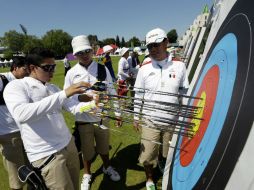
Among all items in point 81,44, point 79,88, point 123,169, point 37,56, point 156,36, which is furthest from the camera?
point 123,169

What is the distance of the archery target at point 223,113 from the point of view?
1200mm

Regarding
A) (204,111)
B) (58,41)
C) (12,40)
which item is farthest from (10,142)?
(12,40)

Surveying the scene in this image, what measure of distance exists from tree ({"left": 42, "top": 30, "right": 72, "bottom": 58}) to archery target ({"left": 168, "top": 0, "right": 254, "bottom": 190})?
284ft

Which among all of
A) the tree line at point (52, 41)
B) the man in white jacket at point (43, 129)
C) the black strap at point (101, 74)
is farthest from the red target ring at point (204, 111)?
the tree line at point (52, 41)

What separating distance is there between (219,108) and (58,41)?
92.4 metres

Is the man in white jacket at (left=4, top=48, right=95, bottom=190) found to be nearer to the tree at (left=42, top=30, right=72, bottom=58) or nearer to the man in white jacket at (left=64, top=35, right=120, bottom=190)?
the man in white jacket at (left=64, top=35, right=120, bottom=190)

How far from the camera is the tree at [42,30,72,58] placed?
86831 millimetres

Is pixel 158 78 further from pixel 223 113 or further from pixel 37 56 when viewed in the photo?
pixel 223 113

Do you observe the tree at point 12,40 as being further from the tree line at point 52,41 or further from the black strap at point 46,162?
the black strap at point 46,162

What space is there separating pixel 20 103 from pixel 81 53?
5.11ft

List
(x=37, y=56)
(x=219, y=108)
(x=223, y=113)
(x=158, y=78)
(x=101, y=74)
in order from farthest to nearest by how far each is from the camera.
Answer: (x=101, y=74) < (x=158, y=78) < (x=37, y=56) < (x=219, y=108) < (x=223, y=113)

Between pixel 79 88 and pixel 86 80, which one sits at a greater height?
pixel 79 88

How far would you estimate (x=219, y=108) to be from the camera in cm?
154

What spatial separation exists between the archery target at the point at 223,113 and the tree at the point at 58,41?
284 ft
